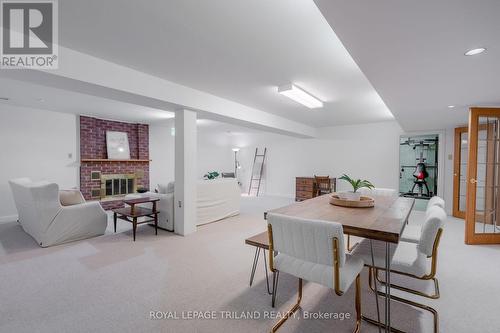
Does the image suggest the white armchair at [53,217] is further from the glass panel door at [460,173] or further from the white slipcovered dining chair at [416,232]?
the glass panel door at [460,173]

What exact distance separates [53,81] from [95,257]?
2137mm

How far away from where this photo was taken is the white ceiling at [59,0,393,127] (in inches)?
69.6

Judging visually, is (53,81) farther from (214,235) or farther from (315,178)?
(315,178)

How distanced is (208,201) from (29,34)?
331cm

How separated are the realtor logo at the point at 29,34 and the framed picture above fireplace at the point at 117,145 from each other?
14.1ft

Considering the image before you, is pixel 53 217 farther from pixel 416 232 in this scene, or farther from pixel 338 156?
pixel 338 156

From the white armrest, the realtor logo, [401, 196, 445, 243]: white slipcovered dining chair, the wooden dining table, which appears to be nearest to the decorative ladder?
the white armrest

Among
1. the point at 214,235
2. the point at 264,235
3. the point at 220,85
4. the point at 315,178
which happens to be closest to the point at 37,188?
the point at 214,235

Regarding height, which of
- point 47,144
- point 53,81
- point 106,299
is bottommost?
point 106,299

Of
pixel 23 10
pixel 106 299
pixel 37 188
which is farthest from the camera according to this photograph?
pixel 37 188

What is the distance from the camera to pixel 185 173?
3855mm

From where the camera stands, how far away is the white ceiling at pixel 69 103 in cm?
380

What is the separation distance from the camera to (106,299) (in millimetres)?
2098

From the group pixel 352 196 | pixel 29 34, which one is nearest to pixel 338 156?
pixel 352 196
